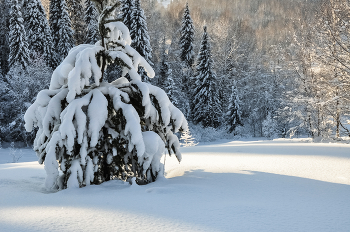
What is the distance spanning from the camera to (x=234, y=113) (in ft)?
104

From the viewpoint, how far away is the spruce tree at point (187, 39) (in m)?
34.7

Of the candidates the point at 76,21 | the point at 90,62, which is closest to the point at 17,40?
the point at 76,21

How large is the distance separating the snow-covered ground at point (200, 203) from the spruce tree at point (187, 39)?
32.2 meters

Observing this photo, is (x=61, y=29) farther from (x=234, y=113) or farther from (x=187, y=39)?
(x=234, y=113)

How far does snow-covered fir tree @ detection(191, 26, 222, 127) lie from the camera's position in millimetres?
30984

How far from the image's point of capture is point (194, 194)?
307 centimetres

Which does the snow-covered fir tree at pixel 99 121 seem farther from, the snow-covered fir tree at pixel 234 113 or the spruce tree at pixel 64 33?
the spruce tree at pixel 64 33

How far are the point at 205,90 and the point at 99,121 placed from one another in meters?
28.0

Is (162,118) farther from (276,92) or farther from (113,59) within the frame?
(276,92)

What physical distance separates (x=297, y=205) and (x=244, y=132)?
31466 millimetres

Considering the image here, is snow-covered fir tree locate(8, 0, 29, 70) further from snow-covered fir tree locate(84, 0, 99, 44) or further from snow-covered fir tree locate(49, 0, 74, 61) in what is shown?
snow-covered fir tree locate(84, 0, 99, 44)

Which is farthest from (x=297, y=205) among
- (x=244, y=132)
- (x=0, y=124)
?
(x=244, y=132)

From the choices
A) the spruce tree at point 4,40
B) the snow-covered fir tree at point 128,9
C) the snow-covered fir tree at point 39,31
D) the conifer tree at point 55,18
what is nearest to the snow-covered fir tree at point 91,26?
the conifer tree at point 55,18

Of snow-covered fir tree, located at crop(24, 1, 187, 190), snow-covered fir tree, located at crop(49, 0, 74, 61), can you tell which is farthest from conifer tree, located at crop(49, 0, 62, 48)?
snow-covered fir tree, located at crop(24, 1, 187, 190)
